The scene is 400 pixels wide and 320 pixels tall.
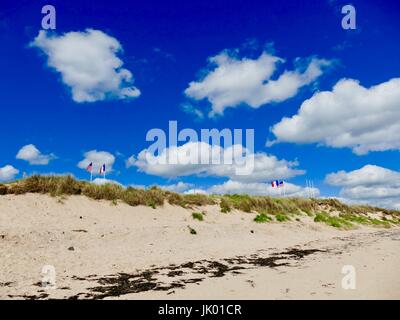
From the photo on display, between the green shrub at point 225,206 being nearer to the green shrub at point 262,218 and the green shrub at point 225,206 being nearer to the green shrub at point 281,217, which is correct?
the green shrub at point 262,218

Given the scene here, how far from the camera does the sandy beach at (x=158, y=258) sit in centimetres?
940

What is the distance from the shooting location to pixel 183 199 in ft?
85.1

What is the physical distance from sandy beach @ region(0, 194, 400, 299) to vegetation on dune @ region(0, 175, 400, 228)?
58cm

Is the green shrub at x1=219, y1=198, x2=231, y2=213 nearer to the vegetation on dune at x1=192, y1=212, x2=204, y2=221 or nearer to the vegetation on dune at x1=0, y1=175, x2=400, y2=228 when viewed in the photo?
the vegetation on dune at x1=0, y1=175, x2=400, y2=228

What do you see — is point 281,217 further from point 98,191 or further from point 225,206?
point 98,191

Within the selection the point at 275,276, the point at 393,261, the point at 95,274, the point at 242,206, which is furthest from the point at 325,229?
the point at 95,274

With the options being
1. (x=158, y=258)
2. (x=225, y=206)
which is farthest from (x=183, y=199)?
(x=158, y=258)

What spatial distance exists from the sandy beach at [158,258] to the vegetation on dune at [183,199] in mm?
581

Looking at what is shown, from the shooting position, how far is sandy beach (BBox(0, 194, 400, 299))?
30.8 feet

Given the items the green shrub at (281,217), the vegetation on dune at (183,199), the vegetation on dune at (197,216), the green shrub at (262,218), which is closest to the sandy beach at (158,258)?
the vegetation on dune at (197,216)

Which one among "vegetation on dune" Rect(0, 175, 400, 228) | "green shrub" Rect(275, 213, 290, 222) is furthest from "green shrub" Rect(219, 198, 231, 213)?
"green shrub" Rect(275, 213, 290, 222)

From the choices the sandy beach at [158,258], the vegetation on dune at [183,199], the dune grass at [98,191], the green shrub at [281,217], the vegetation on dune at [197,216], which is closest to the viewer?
the sandy beach at [158,258]

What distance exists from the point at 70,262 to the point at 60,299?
15.4 ft

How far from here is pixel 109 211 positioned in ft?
69.3
